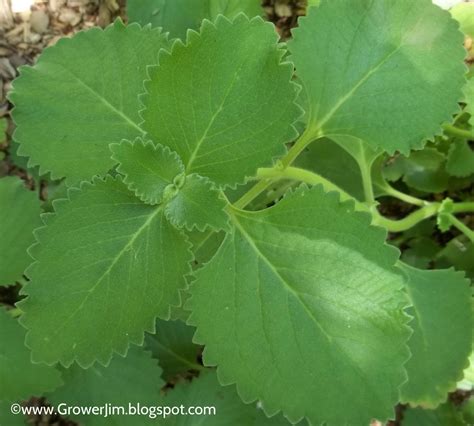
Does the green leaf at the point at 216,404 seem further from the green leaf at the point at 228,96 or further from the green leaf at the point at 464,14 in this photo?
the green leaf at the point at 464,14

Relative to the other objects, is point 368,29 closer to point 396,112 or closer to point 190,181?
point 396,112

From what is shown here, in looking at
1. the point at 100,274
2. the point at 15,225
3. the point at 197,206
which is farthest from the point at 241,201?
the point at 15,225

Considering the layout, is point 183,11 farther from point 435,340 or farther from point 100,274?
point 435,340

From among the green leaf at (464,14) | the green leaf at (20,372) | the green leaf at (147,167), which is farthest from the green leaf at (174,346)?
the green leaf at (464,14)

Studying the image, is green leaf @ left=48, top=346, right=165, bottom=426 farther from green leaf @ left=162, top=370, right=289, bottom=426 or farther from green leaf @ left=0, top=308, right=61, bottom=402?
green leaf @ left=0, top=308, right=61, bottom=402

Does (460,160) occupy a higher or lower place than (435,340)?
higher

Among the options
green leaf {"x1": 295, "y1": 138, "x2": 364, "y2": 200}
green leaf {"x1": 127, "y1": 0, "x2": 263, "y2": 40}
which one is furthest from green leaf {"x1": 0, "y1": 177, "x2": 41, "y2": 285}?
green leaf {"x1": 295, "y1": 138, "x2": 364, "y2": 200}
